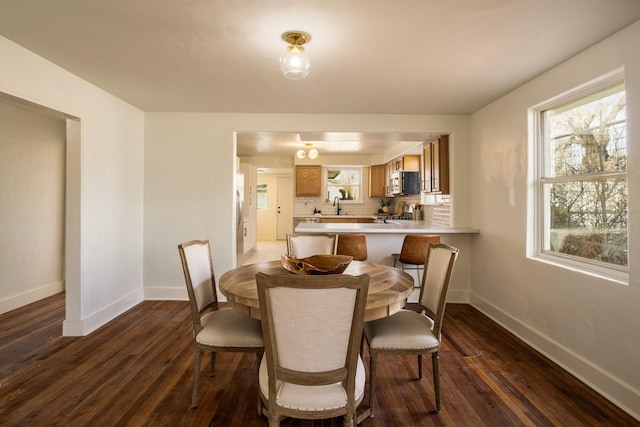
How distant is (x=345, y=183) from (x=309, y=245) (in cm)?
546

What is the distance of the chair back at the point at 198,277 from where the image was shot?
1.95 metres

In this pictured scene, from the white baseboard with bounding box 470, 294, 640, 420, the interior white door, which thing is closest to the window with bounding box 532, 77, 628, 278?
the white baseboard with bounding box 470, 294, 640, 420

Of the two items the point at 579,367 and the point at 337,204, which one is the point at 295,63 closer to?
the point at 579,367

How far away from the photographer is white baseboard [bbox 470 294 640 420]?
1.92 meters

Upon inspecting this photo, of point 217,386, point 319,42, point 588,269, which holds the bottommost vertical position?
point 217,386

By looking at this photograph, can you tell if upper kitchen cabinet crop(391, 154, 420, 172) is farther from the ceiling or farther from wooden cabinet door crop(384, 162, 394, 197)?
the ceiling

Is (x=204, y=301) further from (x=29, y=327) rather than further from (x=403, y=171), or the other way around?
(x=403, y=171)

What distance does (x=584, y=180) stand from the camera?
2402 millimetres

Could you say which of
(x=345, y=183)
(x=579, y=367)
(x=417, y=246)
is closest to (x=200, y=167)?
(x=417, y=246)

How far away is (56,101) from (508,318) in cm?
439

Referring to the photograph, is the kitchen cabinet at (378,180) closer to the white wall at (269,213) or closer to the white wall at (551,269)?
Answer: the white wall at (269,213)

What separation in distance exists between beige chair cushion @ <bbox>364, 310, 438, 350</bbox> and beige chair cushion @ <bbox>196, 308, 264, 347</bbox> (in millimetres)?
644

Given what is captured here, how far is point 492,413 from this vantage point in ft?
6.15

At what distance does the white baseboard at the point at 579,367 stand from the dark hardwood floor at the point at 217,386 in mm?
60
